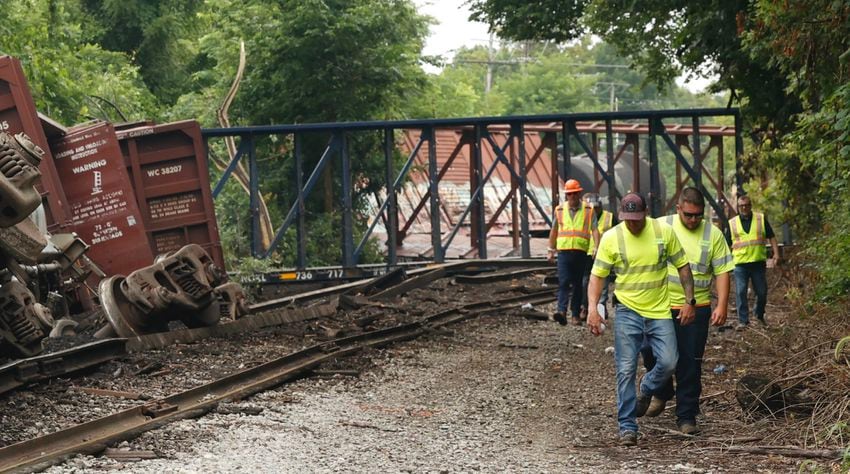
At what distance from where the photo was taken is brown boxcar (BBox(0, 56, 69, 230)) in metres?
15.3

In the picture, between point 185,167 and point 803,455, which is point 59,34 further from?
point 803,455

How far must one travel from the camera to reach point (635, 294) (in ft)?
29.0

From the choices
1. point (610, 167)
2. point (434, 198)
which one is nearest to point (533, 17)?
point (610, 167)

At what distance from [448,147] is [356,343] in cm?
2297

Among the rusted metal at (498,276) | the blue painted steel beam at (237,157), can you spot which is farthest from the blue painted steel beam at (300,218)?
the rusted metal at (498,276)

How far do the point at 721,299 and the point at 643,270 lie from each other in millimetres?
704

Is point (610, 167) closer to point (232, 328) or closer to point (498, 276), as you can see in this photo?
point (498, 276)

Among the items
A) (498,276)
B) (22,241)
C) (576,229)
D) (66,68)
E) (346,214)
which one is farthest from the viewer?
(66,68)

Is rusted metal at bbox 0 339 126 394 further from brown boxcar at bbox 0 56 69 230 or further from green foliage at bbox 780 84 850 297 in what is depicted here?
green foliage at bbox 780 84 850 297

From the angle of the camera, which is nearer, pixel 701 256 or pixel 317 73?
pixel 701 256

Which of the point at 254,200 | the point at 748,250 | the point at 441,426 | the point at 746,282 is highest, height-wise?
the point at 254,200

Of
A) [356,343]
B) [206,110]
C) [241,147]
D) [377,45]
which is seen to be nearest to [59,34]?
[206,110]

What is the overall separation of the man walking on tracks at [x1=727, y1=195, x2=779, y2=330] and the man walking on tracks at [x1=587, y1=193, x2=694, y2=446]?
22.9ft

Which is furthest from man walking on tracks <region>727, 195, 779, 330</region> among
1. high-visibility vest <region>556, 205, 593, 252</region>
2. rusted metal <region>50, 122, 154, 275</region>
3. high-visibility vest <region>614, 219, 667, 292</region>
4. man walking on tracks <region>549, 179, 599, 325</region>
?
rusted metal <region>50, 122, 154, 275</region>
